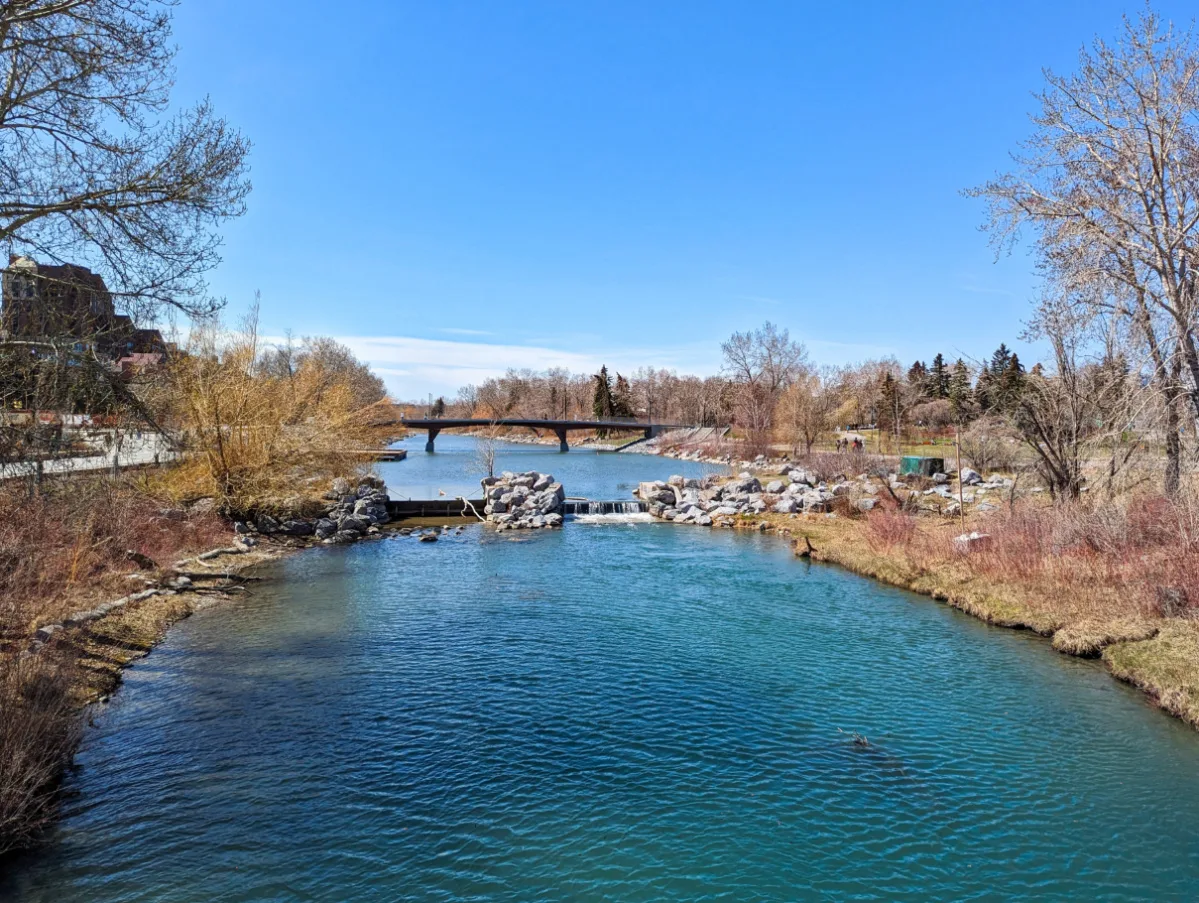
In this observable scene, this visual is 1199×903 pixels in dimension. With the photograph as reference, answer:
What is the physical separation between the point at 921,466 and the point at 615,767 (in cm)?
3608

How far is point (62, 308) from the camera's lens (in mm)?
10562

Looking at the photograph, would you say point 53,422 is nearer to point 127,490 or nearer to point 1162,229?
point 127,490

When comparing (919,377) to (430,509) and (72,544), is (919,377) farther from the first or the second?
(72,544)

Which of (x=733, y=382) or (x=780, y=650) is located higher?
(x=733, y=382)

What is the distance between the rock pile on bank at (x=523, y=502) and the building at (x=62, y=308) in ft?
74.4

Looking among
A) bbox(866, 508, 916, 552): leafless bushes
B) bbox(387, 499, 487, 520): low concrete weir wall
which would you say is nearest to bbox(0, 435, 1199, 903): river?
bbox(866, 508, 916, 552): leafless bushes

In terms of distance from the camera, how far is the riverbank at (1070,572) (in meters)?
13.7

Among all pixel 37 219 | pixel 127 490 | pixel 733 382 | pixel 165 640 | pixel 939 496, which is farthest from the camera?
pixel 733 382

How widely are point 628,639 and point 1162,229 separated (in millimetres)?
15712

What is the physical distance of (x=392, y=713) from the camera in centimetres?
1190

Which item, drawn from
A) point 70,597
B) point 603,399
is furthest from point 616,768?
point 603,399

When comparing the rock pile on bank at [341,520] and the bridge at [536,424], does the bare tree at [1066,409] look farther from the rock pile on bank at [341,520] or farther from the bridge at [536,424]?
the bridge at [536,424]

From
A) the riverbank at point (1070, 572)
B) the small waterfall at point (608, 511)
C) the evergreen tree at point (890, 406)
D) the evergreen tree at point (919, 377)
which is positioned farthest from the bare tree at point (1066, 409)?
the evergreen tree at point (919, 377)

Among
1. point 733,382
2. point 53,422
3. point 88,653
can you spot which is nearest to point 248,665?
point 88,653
